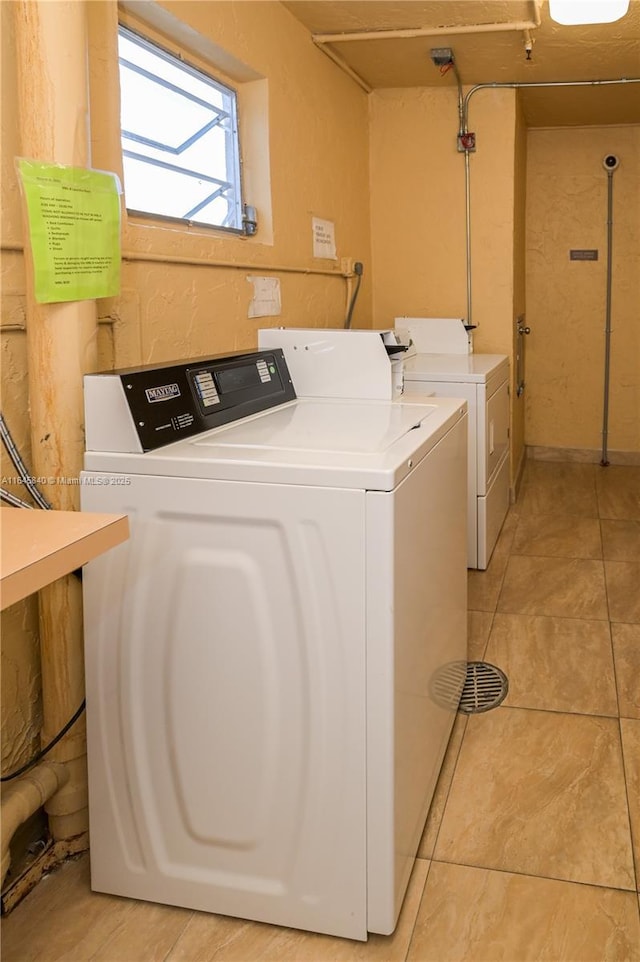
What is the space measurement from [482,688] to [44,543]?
176cm

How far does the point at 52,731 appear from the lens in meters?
1.69

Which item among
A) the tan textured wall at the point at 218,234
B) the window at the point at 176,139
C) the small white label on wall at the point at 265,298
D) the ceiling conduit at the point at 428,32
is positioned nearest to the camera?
the tan textured wall at the point at 218,234

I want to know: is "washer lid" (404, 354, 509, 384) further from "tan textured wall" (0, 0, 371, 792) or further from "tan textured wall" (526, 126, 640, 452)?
"tan textured wall" (526, 126, 640, 452)

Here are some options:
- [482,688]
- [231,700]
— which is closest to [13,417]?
[231,700]

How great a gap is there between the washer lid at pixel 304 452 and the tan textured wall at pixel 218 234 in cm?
33

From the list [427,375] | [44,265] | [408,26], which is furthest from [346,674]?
[408,26]

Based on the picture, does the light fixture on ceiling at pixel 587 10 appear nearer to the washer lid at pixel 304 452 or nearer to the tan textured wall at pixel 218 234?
the tan textured wall at pixel 218 234

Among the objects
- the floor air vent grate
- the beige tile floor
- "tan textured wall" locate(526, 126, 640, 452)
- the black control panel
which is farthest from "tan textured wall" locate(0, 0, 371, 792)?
"tan textured wall" locate(526, 126, 640, 452)

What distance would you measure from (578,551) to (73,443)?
2.65 m

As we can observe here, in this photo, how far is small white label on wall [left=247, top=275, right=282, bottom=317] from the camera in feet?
9.17

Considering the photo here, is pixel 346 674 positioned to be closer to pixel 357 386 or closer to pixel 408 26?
pixel 357 386

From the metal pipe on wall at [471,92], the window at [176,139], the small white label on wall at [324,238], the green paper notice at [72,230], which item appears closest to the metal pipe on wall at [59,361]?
the green paper notice at [72,230]

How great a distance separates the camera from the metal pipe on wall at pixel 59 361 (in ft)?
4.88

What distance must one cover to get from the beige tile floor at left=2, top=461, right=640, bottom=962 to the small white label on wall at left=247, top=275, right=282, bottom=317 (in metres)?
1.30
